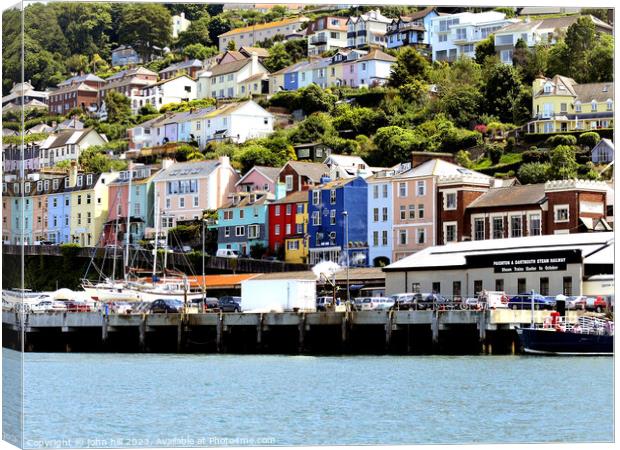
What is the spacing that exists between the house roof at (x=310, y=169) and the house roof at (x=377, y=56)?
8334 millimetres

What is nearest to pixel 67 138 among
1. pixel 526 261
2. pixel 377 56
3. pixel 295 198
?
pixel 526 261

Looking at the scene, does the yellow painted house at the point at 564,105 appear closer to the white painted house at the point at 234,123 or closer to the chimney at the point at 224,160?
the chimney at the point at 224,160

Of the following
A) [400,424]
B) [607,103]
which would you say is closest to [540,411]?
[400,424]

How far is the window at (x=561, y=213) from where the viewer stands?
41647mm

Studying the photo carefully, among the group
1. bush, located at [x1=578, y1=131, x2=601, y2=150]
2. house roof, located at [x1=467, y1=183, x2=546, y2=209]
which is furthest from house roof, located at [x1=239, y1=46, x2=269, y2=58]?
bush, located at [x1=578, y1=131, x2=601, y2=150]

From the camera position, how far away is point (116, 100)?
47781 millimetres

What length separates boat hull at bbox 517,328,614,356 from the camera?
3534 centimetres

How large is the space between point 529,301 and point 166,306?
13.1m

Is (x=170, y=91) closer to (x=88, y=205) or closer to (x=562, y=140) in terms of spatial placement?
(x=88, y=205)

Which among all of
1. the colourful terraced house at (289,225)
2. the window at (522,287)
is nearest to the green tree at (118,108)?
the colourful terraced house at (289,225)

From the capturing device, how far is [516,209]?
44.3 metres

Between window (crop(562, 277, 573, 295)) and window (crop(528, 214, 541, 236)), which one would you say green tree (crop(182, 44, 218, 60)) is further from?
window (crop(562, 277, 573, 295))

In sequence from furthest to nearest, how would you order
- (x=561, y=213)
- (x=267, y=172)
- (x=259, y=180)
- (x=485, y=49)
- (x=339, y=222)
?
(x=267, y=172)
(x=259, y=180)
(x=485, y=49)
(x=339, y=222)
(x=561, y=213)

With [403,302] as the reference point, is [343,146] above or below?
above
